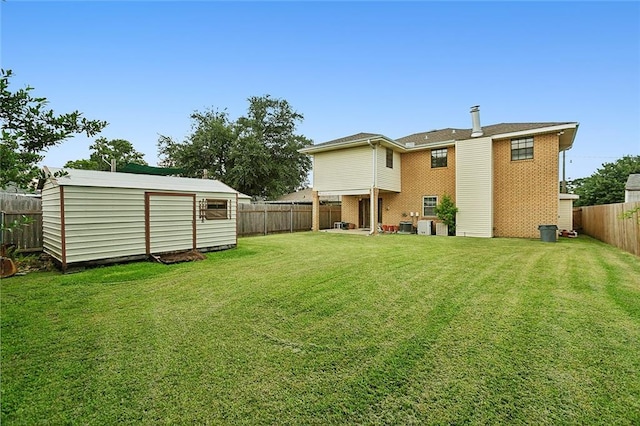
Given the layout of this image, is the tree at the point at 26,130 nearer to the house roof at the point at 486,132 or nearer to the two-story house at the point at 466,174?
the two-story house at the point at 466,174

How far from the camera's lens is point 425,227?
15.4 m

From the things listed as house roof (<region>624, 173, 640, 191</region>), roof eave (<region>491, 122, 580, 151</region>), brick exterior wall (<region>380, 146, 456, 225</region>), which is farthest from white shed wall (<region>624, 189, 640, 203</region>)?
brick exterior wall (<region>380, 146, 456, 225</region>)

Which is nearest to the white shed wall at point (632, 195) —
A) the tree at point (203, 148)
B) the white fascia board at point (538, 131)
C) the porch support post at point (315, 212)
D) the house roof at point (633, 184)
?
the house roof at point (633, 184)

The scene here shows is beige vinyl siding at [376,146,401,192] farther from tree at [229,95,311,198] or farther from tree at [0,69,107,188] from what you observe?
tree at [0,69,107,188]

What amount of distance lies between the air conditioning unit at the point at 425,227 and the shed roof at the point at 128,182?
33.2ft

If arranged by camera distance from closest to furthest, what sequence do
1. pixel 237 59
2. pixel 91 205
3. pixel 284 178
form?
1. pixel 91 205
2. pixel 237 59
3. pixel 284 178

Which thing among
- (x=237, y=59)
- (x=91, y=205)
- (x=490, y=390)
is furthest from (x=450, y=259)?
(x=237, y=59)

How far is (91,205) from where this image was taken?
688cm

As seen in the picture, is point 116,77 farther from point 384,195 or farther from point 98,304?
point 384,195

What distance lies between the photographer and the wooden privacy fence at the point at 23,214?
26.1 feet

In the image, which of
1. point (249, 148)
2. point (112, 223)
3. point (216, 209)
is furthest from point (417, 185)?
point (249, 148)

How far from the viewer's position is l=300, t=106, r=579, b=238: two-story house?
43.4 feet

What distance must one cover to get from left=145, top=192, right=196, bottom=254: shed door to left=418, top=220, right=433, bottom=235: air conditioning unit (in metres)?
11.3

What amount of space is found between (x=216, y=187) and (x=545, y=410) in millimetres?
9439
